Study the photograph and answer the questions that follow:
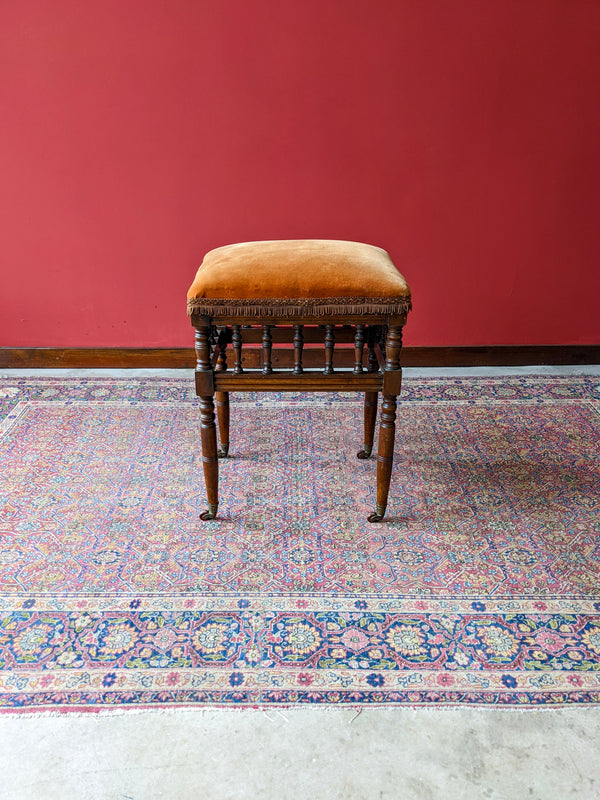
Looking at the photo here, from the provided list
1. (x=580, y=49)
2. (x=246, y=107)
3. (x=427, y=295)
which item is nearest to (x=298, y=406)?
(x=427, y=295)

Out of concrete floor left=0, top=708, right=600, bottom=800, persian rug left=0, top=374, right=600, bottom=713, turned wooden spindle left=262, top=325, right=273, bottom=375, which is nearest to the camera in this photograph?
concrete floor left=0, top=708, right=600, bottom=800

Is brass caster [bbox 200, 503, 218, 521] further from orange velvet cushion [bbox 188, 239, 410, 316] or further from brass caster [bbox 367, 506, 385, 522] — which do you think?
orange velvet cushion [bbox 188, 239, 410, 316]

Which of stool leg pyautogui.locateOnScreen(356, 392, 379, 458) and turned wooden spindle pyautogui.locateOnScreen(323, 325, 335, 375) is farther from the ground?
turned wooden spindle pyautogui.locateOnScreen(323, 325, 335, 375)

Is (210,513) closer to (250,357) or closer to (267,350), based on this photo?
(267,350)

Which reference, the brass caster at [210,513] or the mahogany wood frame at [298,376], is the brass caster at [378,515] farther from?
the brass caster at [210,513]

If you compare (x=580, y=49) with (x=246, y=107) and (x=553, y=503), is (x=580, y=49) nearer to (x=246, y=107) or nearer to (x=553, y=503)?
(x=246, y=107)

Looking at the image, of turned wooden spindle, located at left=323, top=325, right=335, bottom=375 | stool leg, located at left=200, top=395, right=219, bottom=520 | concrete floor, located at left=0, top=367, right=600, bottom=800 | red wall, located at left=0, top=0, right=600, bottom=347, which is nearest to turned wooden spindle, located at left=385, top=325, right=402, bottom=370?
turned wooden spindle, located at left=323, top=325, right=335, bottom=375

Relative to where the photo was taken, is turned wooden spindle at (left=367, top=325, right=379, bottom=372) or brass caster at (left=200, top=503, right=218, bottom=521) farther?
turned wooden spindle at (left=367, top=325, right=379, bottom=372)

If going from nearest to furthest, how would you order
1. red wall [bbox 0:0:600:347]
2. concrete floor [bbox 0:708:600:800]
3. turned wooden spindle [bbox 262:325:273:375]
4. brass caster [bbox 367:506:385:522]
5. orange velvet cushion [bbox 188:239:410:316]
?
1. concrete floor [bbox 0:708:600:800]
2. orange velvet cushion [bbox 188:239:410:316]
3. turned wooden spindle [bbox 262:325:273:375]
4. brass caster [bbox 367:506:385:522]
5. red wall [bbox 0:0:600:347]

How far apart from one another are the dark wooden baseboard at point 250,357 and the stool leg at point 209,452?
1.25 metres

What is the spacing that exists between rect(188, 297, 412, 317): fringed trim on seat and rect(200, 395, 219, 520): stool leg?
10.6 inches

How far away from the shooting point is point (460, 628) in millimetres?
1630

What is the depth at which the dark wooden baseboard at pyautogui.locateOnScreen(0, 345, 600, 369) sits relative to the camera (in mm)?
3180

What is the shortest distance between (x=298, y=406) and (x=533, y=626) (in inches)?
56.4
